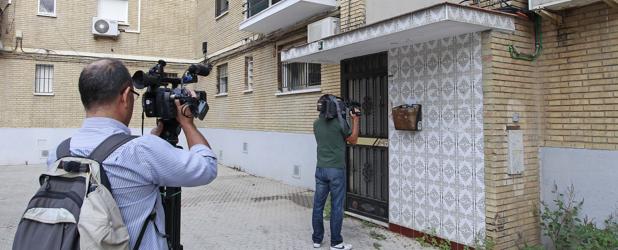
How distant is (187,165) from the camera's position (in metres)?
1.84

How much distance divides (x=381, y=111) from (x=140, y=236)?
4.85 meters

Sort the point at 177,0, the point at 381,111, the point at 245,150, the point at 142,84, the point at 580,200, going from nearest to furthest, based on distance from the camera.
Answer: the point at 142,84 → the point at 580,200 → the point at 381,111 → the point at 245,150 → the point at 177,0

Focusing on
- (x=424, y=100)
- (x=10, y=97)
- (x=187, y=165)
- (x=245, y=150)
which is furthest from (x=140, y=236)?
(x=10, y=97)

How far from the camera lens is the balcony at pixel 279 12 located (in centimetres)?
844

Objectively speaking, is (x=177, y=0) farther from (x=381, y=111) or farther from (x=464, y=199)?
(x=464, y=199)

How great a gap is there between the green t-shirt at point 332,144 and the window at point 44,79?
13.1m

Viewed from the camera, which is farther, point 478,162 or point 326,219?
point 326,219

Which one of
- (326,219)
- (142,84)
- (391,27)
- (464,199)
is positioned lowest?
(326,219)

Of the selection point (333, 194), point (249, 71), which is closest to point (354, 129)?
point (333, 194)

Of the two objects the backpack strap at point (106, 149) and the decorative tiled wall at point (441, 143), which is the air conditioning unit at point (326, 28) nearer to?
the decorative tiled wall at point (441, 143)

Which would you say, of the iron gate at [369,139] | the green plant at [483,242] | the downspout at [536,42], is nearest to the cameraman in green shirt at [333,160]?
the iron gate at [369,139]

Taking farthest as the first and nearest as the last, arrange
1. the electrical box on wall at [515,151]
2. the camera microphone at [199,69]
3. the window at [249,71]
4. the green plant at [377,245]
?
the window at [249,71], the green plant at [377,245], the electrical box on wall at [515,151], the camera microphone at [199,69]

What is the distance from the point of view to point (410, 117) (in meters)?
5.51

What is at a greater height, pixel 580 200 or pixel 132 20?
pixel 132 20
